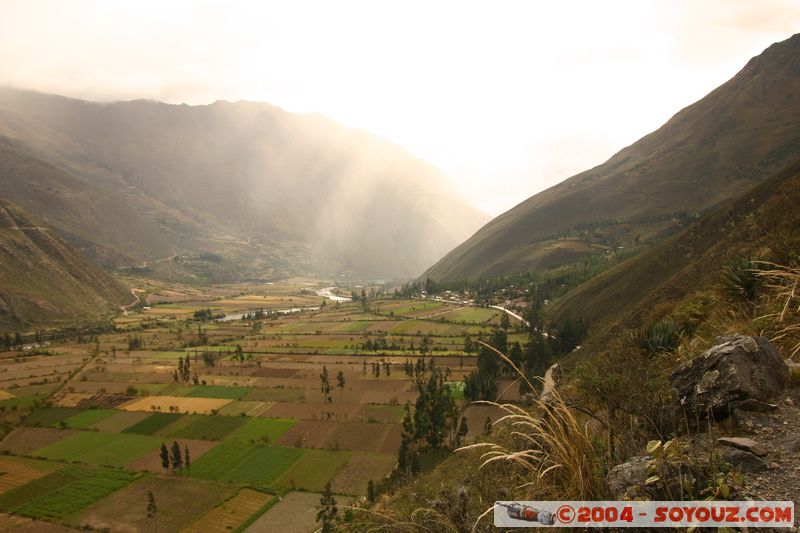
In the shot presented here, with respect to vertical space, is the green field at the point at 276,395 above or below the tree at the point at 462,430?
below

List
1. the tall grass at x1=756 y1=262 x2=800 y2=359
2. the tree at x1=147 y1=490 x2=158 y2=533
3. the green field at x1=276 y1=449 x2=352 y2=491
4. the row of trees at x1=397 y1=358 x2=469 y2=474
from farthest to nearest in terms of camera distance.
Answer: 1. the row of trees at x1=397 y1=358 x2=469 y2=474
2. the green field at x1=276 y1=449 x2=352 y2=491
3. the tree at x1=147 y1=490 x2=158 y2=533
4. the tall grass at x1=756 y1=262 x2=800 y2=359

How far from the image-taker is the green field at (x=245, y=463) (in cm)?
5281

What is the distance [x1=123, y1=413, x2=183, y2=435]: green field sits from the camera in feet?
223

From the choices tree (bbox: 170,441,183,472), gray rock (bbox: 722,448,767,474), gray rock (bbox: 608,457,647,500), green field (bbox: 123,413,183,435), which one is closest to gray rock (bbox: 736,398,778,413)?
gray rock (bbox: 722,448,767,474)

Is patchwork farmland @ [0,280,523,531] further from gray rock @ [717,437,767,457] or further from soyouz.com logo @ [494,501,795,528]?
gray rock @ [717,437,767,457]

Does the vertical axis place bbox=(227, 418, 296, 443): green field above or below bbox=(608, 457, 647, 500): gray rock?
below

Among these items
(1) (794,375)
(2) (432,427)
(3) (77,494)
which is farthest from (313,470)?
(1) (794,375)

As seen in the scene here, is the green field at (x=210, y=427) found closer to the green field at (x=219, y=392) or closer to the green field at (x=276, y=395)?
the green field at (x=276, y=395)

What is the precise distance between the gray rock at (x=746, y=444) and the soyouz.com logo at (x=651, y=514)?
847 millimetres

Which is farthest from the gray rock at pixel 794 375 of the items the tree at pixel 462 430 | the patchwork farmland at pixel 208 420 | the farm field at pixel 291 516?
the tree at pixel 462 430

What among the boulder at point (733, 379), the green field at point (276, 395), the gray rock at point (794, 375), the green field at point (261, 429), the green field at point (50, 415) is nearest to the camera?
the boulder at point (733, 379)

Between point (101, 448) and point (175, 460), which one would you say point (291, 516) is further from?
point (101, 448)

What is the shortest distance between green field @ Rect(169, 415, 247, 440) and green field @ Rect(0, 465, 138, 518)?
11634mm

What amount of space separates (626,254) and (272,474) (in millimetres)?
132449
